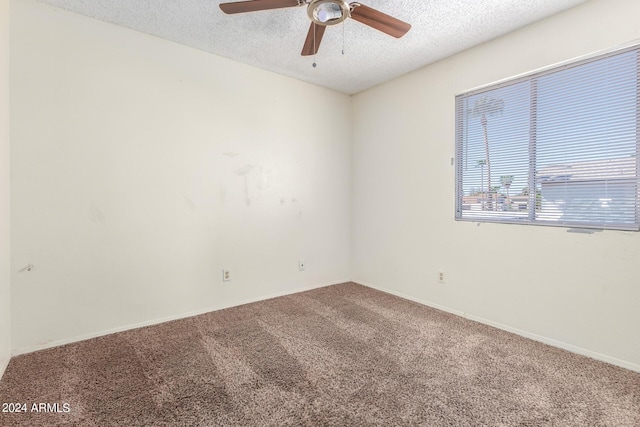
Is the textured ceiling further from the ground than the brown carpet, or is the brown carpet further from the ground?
the textured ceiling

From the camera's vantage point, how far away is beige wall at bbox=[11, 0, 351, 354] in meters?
2.15

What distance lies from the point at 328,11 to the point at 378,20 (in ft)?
1.13

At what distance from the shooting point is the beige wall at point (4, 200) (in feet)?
6.21

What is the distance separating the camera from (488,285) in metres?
2.67

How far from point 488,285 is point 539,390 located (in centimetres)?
106

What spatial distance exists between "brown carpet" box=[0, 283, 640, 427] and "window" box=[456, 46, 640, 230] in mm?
1089

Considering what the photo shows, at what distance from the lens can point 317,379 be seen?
5.93 ft

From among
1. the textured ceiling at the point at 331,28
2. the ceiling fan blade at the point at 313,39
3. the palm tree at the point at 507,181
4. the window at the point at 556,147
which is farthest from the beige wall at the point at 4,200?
the palm tree at the point at 507,181

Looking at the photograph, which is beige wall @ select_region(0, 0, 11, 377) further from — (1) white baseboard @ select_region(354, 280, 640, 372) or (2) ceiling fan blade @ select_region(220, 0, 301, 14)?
(1) white baseboard @ select_region(354, 280, 640, 372)

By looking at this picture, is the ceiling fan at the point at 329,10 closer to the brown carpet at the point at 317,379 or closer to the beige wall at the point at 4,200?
the beige wall at the point at 4,200

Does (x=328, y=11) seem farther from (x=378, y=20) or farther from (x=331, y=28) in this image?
(x=331, y=28)

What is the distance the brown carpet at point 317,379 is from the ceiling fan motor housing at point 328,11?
7.22 feet

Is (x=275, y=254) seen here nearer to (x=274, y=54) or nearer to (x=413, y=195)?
(x=413, y=195)

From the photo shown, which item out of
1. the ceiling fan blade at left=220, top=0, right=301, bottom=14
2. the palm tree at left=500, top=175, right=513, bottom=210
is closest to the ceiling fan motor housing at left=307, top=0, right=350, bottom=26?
the ceiling fan blade at left=220, top=0, right=301, bottom=14
